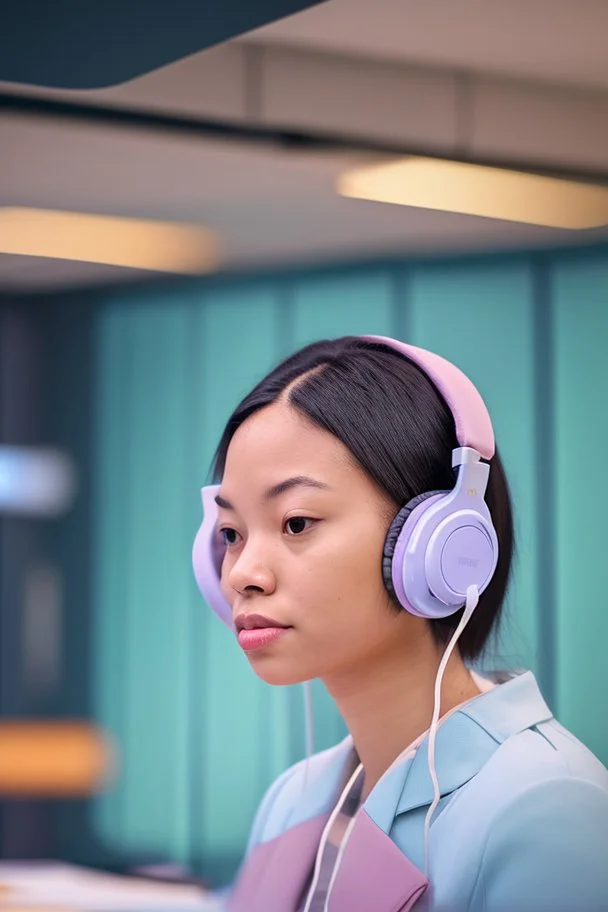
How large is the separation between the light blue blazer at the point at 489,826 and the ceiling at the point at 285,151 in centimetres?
68

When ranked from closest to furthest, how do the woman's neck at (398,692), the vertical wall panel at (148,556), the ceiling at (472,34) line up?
the woman's neck at (398,692) → the ceiling at (472,34) → the vertical wall panel at (148,556)

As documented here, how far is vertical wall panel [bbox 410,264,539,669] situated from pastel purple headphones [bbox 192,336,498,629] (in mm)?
444

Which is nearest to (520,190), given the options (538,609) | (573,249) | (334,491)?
(573,249)

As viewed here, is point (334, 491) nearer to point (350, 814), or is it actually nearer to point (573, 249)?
point (350, 814)

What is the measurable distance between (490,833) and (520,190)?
0.82 m

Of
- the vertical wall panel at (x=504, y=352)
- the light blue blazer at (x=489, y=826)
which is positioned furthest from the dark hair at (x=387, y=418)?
the vertical wall panel at (x=504, y=352)

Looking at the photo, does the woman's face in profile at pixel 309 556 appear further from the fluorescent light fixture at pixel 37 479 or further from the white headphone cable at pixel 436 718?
the fluorescent light fixture at pixel 37 479

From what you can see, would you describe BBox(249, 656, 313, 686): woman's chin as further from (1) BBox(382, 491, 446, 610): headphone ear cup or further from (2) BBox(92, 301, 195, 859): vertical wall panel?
(2) BBox(92, 301, 195, 859): vertical wall panel

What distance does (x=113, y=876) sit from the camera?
1.67 metres

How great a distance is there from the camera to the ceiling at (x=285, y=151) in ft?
4.45

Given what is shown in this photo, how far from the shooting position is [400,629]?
1110mm

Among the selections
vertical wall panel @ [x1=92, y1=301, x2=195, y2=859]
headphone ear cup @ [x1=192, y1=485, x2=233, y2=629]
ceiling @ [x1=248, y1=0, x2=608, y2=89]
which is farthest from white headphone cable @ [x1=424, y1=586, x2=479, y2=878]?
vertical wall panel @ [x1=92, y1=301, x2=195, y2=859]

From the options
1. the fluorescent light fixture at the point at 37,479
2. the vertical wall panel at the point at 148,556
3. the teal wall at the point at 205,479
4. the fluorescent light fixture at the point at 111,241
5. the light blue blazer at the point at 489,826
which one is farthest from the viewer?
the fluorescent light fixture at the point at 37,479

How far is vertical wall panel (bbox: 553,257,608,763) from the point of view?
1.52m
